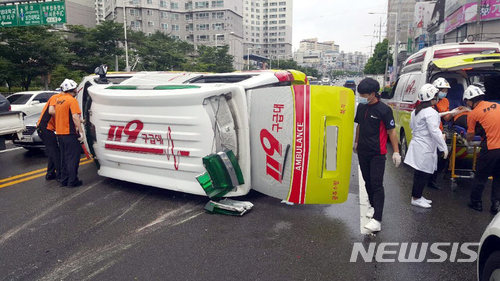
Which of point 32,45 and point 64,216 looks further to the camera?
point 32,45

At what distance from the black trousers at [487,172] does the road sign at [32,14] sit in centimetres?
1839

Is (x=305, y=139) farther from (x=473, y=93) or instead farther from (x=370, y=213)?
(x=473, y=93)

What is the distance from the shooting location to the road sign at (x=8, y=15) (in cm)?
1702

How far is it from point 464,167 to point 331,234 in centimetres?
346

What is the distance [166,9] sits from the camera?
265ft

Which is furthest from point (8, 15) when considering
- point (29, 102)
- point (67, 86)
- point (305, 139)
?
point (305, 139)

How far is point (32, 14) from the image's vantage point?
17250mm

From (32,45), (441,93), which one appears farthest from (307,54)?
(441,93)

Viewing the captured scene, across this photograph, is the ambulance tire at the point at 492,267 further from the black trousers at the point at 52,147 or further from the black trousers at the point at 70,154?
the black trousers at the point at 52,147

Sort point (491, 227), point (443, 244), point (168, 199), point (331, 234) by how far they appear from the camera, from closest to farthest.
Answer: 1. point (491, 227)
2. point (443, 244)
3. point (331, 234)
4. point (168, 199)

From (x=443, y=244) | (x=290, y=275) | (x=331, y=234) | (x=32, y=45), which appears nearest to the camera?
(x=290, y=275)

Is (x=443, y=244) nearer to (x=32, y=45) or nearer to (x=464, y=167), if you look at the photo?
(x=464, y=167)

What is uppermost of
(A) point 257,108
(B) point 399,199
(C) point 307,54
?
(C) point 307,54

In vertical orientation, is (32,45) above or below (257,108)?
above
